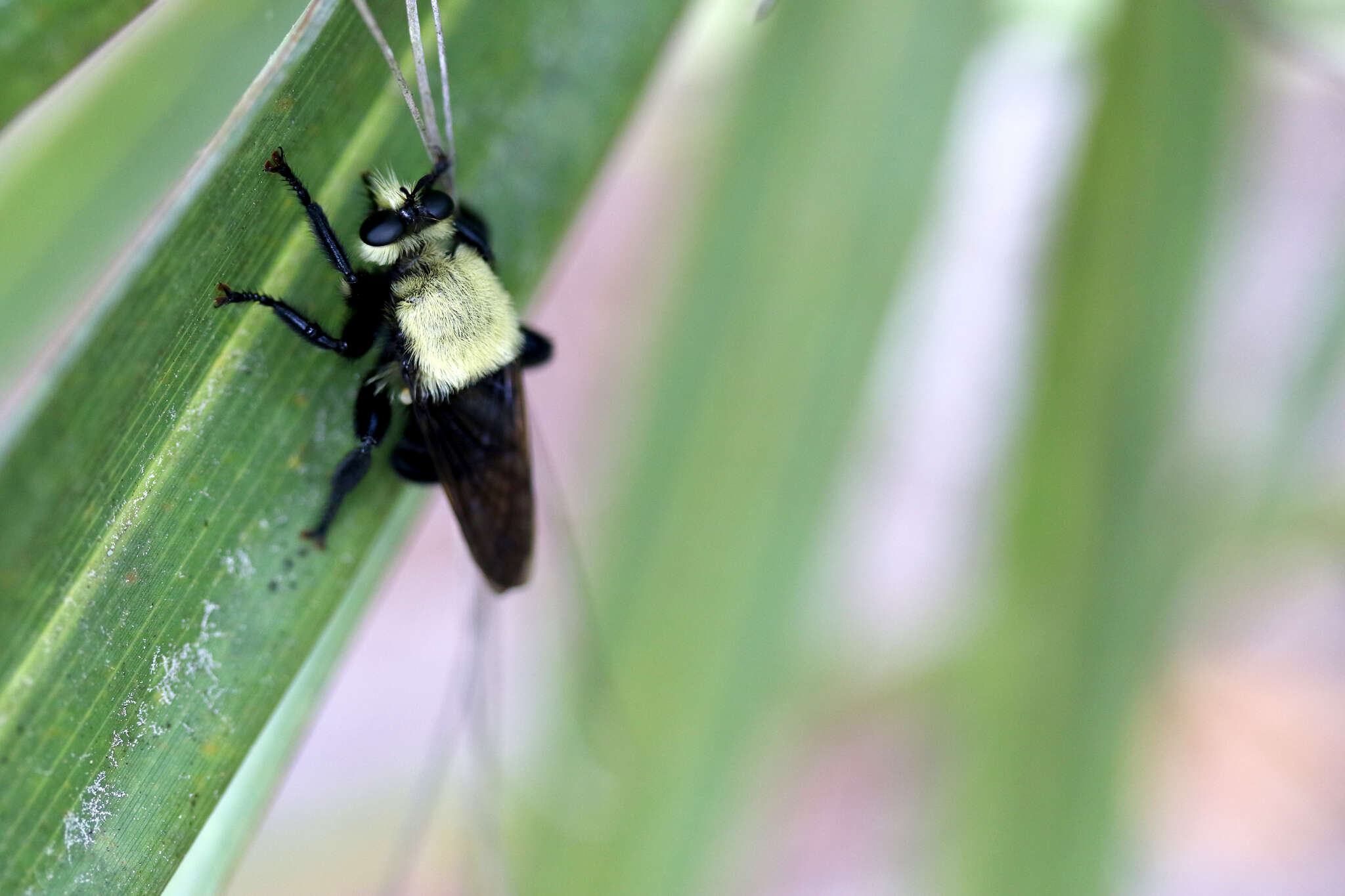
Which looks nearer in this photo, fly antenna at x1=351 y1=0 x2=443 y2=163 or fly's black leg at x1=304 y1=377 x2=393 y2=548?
fly antenna at x1=351 y1=0 x2=443 y2=163

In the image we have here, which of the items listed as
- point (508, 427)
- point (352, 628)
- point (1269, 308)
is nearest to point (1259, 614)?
point (1269, 308)

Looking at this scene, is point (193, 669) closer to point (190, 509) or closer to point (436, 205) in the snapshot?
point (190, 509)

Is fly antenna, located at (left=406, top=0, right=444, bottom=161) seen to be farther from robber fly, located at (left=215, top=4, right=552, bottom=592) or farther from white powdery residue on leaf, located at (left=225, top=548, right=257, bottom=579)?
white powdery residue on leaf, located at (left=225, top=548, right=257, bottom=579)

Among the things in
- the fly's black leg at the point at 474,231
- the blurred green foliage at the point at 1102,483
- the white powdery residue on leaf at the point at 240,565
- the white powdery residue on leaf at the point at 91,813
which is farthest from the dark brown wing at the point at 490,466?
the blurred green foliage at the point at 1102,483

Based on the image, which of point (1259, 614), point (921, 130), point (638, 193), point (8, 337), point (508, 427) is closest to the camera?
point (8, 337)

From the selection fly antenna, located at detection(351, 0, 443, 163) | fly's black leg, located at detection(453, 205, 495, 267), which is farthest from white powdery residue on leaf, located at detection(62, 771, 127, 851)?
fly's black leg, located at detection(453, 205, 495, 267)

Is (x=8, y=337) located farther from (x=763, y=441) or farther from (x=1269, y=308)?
(x=1269, y=308)
